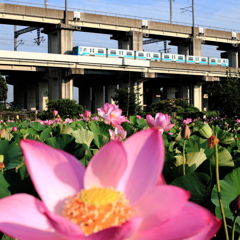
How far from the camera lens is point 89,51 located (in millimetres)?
28234

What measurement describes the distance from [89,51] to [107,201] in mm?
28417

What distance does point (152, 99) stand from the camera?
41.6 metres

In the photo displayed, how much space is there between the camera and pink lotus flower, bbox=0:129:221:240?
395 millimetres

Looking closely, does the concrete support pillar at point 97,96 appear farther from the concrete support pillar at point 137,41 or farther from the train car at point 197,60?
the train car at point 197,60

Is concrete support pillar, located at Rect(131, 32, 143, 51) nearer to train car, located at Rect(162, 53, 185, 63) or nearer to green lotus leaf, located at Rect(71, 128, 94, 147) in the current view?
train car, located at Rect(162, 53, 185, 63)

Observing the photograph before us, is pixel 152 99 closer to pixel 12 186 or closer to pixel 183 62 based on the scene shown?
pixel 183 62

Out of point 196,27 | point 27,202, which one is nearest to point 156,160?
point 27,202

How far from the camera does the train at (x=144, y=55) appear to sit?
2817cm

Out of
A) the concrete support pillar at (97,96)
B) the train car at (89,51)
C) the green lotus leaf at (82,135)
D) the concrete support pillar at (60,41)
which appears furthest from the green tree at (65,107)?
the green lotus leaf at (82,135)

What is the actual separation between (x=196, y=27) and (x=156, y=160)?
35.6 m

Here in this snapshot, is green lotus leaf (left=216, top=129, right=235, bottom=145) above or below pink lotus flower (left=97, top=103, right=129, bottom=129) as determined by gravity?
below

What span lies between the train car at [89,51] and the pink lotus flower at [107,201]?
27.7 meters

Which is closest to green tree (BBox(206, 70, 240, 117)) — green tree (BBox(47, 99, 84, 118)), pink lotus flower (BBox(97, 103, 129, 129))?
green tree (BBox(47, 99, 84, 118))

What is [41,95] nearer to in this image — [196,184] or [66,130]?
[66,130]
